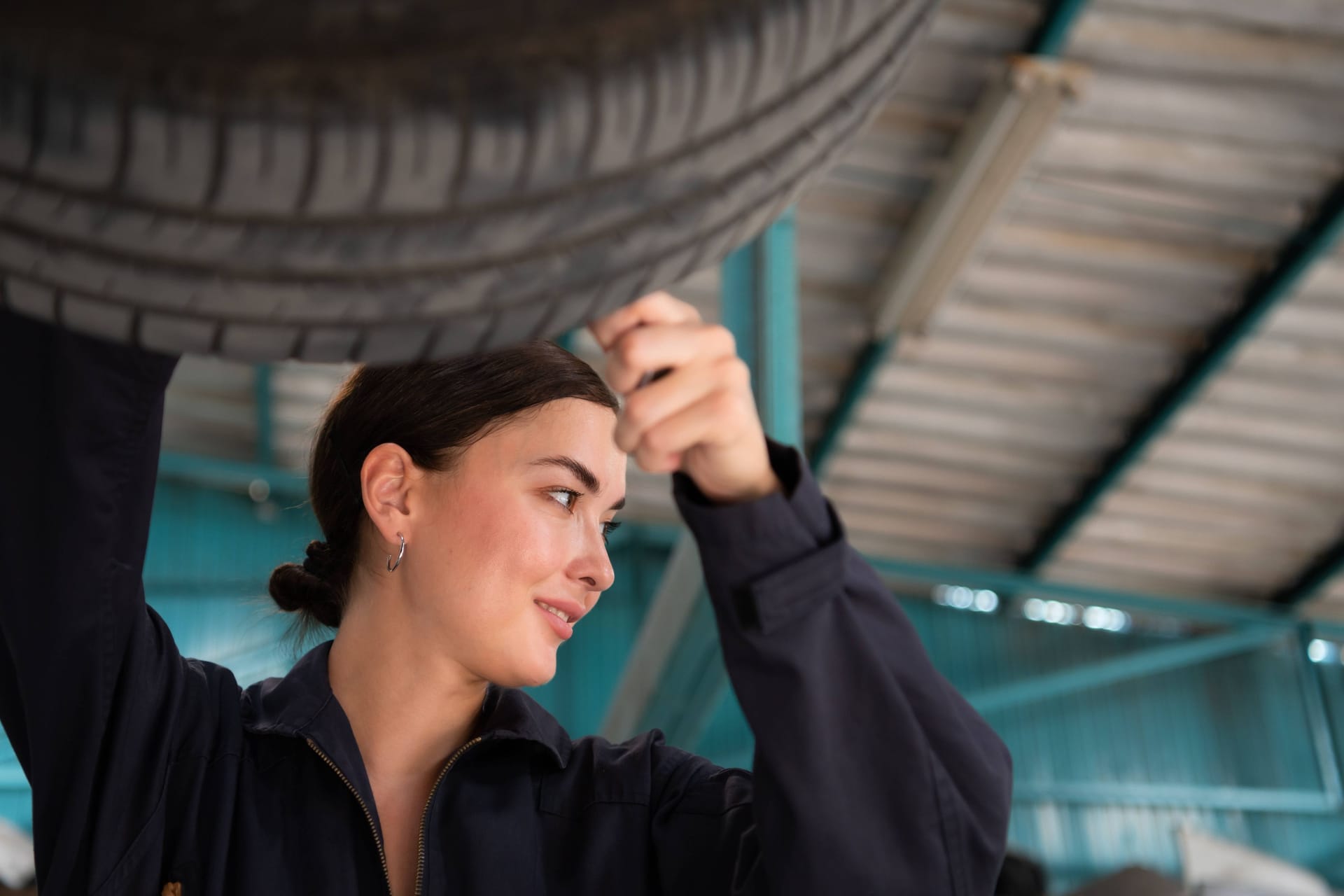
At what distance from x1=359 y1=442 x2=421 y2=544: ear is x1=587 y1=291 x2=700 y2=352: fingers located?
66 cm

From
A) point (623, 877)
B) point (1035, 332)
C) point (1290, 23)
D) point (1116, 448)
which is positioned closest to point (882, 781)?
point (623, 877)

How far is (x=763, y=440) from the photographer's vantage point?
94 centimetres

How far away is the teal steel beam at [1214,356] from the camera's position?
7152 mm

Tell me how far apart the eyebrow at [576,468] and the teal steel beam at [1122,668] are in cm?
946

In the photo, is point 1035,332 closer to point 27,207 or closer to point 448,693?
point 448,693

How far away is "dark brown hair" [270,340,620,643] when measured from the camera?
1.47 m

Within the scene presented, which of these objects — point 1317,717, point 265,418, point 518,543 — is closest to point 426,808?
point 518,543

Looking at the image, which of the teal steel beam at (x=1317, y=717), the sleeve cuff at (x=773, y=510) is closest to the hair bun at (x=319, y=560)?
the sleeve cuff at (x=773, y=510)

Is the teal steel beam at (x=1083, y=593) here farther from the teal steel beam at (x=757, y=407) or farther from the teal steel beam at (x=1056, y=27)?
the teal steel beam at (x=757, y=407)

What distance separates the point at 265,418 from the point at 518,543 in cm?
843

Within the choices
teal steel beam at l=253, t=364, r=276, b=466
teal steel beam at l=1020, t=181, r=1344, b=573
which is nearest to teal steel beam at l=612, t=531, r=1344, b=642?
teal steel beam at l=1020, t=181, r=1344, b=573

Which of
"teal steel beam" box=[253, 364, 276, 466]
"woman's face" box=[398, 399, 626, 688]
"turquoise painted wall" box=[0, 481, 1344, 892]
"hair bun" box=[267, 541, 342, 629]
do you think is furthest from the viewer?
"turquoise painted wall" box=[0, 481, 1344, 892]

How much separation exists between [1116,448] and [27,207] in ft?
29.4

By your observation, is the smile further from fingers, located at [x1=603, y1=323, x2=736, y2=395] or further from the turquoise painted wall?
the turquoise painted wall
